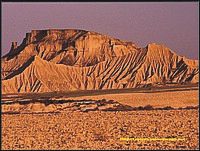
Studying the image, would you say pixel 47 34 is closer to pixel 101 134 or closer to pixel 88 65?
pixel 88 65

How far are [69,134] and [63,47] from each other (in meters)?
103

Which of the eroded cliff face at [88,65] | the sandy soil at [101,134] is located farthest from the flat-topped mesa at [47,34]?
the sandy soil at [101,134]

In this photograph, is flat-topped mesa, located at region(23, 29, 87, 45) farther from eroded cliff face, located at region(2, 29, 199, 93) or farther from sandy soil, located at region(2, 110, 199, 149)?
sandy soil, located at region(2, 110, 199, 149)

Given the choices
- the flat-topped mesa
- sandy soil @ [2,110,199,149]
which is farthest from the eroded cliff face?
sandy soil @ [2,110,199,149]

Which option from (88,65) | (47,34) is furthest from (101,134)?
(47,34)

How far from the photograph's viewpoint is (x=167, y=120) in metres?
23.0

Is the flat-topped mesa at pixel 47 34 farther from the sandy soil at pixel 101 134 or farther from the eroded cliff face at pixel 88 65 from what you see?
the sandy soil at pixel 101 134

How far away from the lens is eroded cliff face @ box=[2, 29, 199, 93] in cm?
8944

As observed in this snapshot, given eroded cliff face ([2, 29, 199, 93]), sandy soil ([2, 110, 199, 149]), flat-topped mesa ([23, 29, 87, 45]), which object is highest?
flat-topped mesa ([23, 29, 87, 45])

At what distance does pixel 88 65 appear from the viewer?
108 metres

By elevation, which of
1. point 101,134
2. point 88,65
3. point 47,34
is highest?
point 47,34

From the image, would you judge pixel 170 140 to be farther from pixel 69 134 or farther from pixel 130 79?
pixel 130 79

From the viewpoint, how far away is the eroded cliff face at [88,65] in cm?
8944

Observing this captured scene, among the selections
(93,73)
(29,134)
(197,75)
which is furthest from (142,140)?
(93,73)
